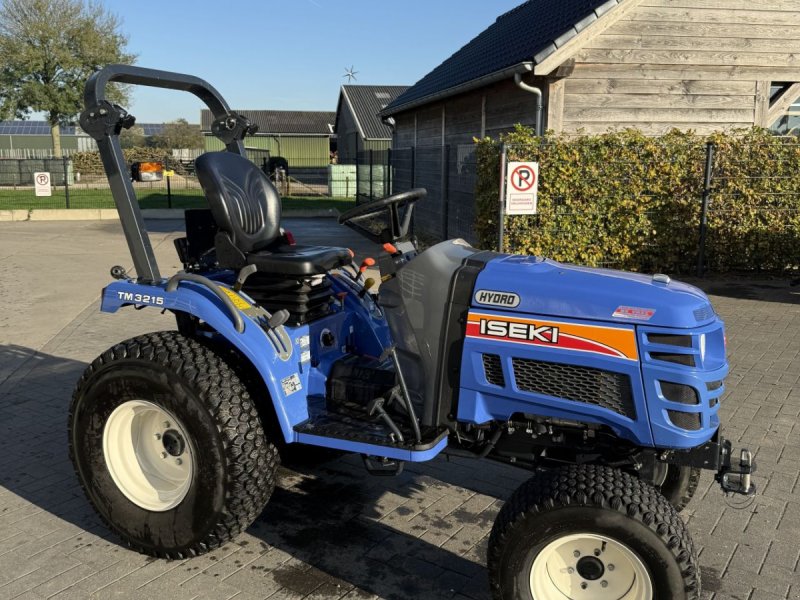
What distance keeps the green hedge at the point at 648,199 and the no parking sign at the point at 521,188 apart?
1.20 feet

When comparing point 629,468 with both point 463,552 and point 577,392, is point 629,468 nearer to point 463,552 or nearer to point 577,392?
point 577,392

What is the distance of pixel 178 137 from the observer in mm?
52500

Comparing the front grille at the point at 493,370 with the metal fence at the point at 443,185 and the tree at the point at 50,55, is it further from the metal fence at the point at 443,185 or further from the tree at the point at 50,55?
the tree at the point at 50,55

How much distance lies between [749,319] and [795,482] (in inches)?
150

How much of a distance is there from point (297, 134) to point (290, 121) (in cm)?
406

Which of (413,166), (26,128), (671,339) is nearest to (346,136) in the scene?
(26,128)

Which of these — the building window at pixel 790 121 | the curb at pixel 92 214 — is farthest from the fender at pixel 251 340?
the curb at pixel 92 214

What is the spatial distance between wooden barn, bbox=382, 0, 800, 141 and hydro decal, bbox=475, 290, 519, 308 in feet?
24.8

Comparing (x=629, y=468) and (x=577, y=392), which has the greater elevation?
(x=577, y=392)

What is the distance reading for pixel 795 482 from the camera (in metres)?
3.71

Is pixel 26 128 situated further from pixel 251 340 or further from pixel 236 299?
pixel 251 340

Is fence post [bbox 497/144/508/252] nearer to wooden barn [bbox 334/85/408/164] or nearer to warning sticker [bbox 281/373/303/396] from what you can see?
warning sticker [bbox 281/373/303/396]

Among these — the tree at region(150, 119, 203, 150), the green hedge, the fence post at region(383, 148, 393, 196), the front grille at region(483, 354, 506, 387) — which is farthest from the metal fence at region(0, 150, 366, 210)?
the tree at region(150, 119, 203, 150)

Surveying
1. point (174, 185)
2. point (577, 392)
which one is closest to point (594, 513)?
point (577, 392)
